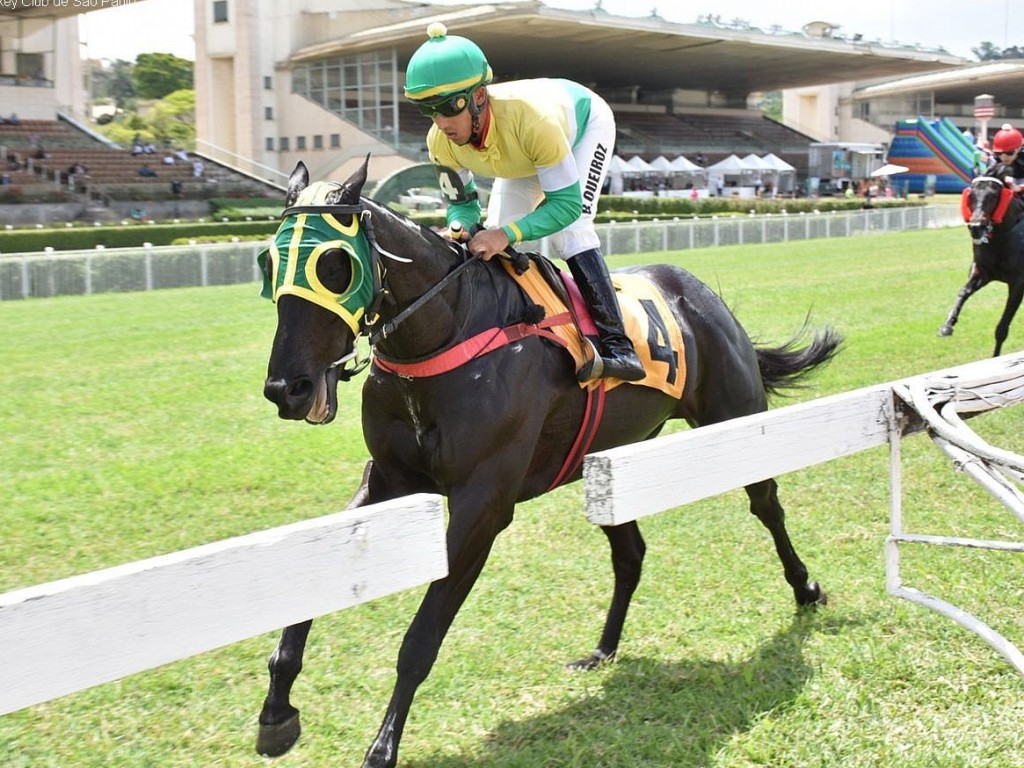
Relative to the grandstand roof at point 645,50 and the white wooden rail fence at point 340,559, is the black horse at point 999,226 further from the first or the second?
the grandstand roof at point 645,50

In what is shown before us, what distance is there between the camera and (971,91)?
78.5m

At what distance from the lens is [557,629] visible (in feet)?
14.4

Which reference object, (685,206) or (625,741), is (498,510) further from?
(685,206)

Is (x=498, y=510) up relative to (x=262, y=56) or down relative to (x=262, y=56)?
down

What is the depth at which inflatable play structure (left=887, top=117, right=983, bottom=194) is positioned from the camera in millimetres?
58969

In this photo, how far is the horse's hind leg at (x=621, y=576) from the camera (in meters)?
4.12

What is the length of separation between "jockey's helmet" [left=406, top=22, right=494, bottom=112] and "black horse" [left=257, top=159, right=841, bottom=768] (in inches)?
15.1

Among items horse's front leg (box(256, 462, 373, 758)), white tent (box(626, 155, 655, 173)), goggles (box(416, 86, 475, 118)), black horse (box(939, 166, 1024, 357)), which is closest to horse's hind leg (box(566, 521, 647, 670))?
horse's front leg (box(256, 462, 373, 758))

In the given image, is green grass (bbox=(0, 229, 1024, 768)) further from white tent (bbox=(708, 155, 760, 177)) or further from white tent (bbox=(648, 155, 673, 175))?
white tent (bbox=(708, 155, 760, 177))

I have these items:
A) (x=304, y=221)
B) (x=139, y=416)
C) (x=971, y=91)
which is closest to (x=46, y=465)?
(x=139, y=416)

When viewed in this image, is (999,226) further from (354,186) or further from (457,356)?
(354,186)

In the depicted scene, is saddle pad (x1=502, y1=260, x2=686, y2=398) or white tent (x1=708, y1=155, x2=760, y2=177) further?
white tent (x1=708, y1=155, x2=760, y2=177)

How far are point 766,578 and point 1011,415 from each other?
13.7 ft

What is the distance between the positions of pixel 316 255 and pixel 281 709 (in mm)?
1215
